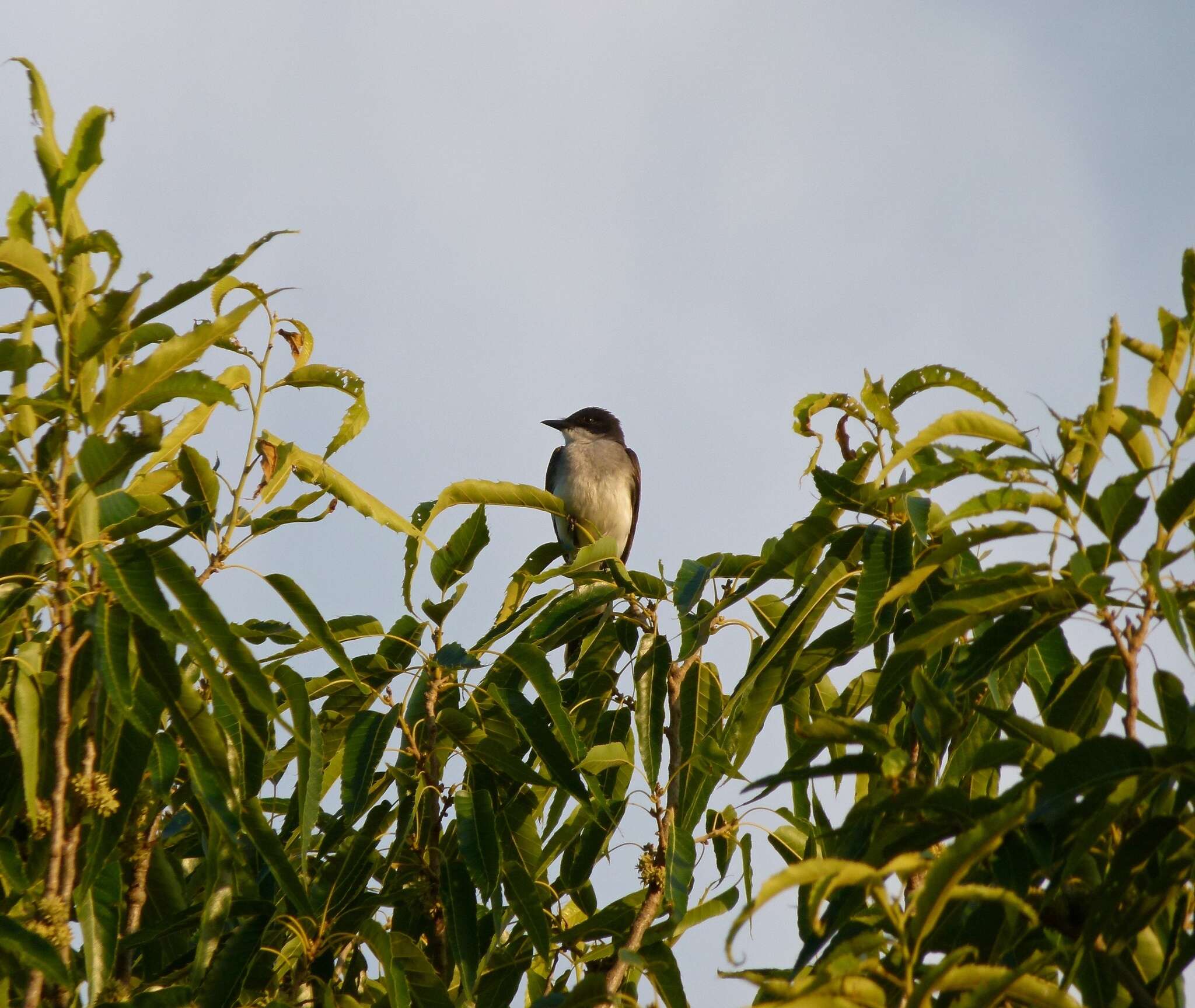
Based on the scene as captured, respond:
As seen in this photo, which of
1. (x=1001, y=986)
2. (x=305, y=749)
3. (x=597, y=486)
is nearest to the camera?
(x=1001, y=986)

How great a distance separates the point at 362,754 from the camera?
314 cm

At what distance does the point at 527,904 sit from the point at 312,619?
0.86 m

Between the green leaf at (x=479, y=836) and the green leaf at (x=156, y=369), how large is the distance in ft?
3.98

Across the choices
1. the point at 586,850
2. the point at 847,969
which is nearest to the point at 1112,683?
the point at 847,969

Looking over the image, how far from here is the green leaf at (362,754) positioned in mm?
3096

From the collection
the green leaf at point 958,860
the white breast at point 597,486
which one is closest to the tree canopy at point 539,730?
the green leaf at point 958,860

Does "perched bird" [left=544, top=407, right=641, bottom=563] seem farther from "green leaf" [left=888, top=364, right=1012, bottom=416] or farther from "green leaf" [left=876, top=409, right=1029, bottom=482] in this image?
"green leaf" [left=876, top=409, right=1029, bottom=482]

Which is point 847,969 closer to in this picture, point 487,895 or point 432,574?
point 487,895

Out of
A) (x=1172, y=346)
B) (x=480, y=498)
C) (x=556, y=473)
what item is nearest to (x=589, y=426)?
(x=556, y=473)

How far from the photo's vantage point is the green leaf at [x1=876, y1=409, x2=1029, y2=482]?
2.33 meters

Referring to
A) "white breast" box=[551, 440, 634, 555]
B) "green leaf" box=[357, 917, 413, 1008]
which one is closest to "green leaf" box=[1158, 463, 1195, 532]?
"green leaf" box=[357, 917, 413, 1008]

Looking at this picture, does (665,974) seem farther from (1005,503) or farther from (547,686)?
(1005,503)

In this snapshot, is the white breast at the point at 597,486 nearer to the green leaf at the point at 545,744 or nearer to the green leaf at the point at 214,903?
the green leaf at the point at 545,744

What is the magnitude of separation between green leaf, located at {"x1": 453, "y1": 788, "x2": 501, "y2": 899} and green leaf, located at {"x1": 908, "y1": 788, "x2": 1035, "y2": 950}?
141cm
